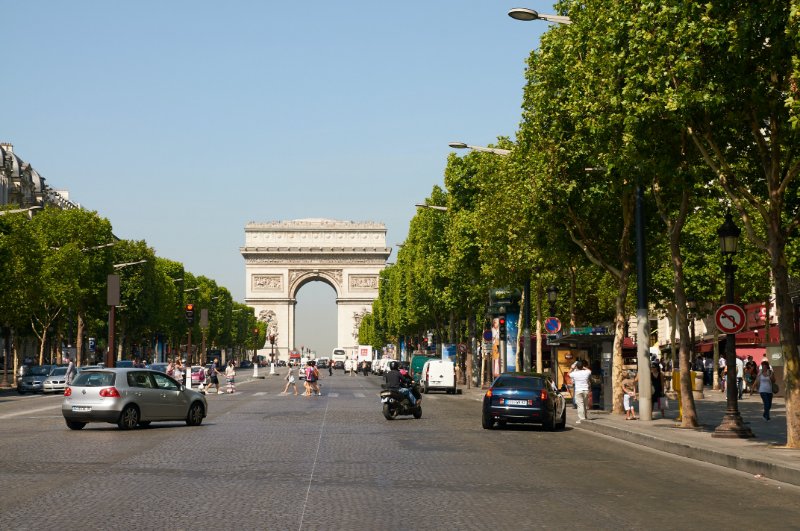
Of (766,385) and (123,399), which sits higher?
(766,385)

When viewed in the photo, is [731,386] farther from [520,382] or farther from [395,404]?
[395,404]

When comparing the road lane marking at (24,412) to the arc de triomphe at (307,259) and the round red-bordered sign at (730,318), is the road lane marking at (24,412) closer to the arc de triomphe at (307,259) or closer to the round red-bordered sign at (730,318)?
the round red-bordered sign at (730,318)

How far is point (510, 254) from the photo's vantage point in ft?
146

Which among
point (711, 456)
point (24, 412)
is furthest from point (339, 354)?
point (711, 456)

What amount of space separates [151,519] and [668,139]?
1354 cm

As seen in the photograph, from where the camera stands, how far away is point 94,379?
28.0m

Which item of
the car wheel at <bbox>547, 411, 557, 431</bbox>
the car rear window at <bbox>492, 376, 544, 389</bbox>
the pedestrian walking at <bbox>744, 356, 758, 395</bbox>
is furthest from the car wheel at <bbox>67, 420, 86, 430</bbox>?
the pedestrian walking at <bbox>744, 356, 758, 395</bbox>

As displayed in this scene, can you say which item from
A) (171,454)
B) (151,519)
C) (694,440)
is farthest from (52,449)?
(694,440)

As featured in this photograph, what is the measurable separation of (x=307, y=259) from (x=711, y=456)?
147 metres

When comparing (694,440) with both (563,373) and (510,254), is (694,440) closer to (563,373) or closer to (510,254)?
(510,254)

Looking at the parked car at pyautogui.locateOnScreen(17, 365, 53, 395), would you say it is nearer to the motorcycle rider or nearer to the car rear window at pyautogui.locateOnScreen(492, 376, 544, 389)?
the motorcycle rider

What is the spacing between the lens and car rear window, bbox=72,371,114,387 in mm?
27906

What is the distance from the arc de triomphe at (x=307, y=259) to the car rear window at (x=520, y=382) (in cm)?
13599

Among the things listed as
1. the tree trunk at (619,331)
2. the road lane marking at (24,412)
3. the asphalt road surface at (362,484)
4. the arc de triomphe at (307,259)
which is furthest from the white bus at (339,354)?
the asphalt road surface at (362,484)
